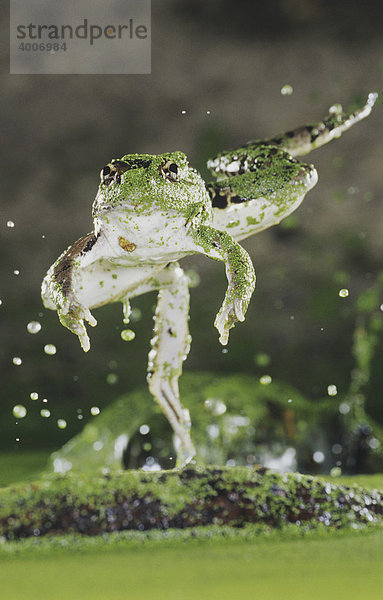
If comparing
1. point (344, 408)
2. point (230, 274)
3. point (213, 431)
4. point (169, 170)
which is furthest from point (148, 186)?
point (344, 408)

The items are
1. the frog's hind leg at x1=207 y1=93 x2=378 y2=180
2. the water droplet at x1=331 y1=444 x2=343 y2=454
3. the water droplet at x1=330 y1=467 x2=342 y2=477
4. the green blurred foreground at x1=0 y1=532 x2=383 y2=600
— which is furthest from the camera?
the water droplet at x1=331 y1=444 x2=343 y2=454

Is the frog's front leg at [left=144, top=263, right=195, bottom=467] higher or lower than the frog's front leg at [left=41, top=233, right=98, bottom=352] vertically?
lower

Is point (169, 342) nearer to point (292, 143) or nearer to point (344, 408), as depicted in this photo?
point (292, 143)

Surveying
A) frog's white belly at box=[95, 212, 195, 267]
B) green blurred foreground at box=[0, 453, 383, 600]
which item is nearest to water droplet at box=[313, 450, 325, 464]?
green blurred foreground at box=[0, 453, 383, 600]

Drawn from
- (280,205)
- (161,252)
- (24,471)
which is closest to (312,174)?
(280,205)

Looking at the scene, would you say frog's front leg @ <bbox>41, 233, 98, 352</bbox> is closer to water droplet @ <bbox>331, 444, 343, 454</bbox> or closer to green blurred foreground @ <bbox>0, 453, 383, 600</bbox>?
green blurred foreground @ <bbox>0, 453, 383, 600</bbox>

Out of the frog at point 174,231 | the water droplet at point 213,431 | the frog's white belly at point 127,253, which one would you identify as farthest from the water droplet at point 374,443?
the frog's white belly at point 127,253
